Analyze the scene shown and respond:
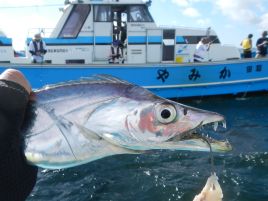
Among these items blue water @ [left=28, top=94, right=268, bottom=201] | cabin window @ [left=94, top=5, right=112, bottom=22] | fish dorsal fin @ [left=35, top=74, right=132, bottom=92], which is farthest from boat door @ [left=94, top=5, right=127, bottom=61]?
fish dorsal fin @ [left=35, top=74, right=132, bottom=92]

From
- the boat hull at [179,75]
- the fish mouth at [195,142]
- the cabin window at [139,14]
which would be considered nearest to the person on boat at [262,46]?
the boat hull at [179,75]

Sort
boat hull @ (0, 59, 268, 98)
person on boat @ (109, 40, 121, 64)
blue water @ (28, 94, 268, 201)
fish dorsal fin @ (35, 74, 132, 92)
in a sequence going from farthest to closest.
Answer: person on boat @ (109, 40, 121, 64)
boat hull @ (0, 59, 268, 98)
blue water @ (28, 94, 268, 201)
fish dorsal fin @ (35, 74, 132, 92)

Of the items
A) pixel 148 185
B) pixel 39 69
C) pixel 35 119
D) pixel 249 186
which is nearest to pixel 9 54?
pixel 39 69

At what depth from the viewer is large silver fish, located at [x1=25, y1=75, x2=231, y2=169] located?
61.1 inches

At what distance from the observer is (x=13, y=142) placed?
1.52m

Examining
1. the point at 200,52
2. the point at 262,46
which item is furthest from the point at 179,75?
the point at 262,46

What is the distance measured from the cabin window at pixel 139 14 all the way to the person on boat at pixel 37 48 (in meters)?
2.98

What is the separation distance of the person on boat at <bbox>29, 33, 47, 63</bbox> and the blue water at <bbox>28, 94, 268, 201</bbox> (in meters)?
5.63

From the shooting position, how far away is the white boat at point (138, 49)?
487 inches

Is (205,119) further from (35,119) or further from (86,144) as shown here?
(35,119)

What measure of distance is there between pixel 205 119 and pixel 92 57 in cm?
1141

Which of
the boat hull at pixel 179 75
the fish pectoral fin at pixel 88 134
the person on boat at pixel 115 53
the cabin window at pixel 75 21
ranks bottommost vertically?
the boat hull at pixel 179 75

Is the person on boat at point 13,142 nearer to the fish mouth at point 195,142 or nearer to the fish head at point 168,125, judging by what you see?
the fish head at point 168,125

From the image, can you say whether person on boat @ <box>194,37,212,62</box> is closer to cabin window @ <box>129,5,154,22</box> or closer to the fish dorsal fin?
cabin window @ <box>129,5,154,22</box>
